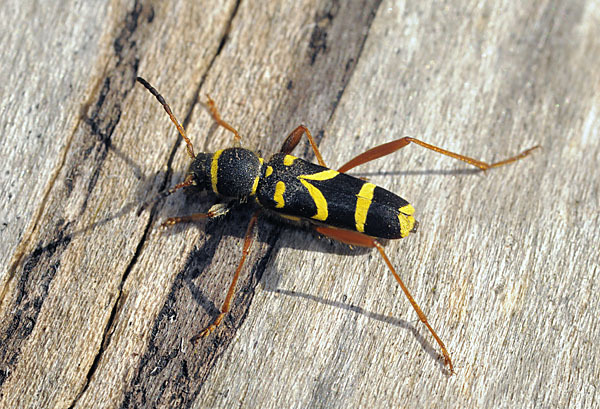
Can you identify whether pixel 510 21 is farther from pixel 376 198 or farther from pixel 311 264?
pixel 311 264

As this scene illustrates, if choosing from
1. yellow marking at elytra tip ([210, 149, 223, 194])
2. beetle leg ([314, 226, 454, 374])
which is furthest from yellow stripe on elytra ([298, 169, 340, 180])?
yellow marking at elytra tip ([210, 149, 223, 194])

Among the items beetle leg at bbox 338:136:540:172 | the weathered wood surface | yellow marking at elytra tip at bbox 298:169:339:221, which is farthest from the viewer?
beetle leg at bbox 338:136:540:172

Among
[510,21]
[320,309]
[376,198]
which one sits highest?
[510,21]

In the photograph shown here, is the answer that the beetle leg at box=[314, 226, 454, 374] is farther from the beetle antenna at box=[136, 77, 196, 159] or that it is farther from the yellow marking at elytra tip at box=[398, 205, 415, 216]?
the beetle antenna at box=[136, 77, 196, 159]

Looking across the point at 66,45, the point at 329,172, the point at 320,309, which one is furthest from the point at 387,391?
the point at 66,45

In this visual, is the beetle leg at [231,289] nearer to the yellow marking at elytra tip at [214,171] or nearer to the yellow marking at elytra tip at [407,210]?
the yellow marking at elytra tip at [214,171]

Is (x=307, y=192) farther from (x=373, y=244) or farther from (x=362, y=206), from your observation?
(x=373, y=244)

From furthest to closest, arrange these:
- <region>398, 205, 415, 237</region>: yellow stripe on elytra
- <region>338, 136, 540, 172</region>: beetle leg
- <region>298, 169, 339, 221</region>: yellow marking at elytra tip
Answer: <region>338, 136, 540, 172</region>: beetle leg, <region>298, 169, 339, 221</region>: yellow marking at elytra tip, <region>398, 205, 415, 237</region>: yellow stripe on elytra

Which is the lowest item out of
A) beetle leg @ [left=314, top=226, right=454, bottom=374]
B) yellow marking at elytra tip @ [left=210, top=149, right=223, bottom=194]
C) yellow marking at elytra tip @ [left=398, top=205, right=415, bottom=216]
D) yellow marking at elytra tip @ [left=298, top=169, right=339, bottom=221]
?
beetle leg @ [left=314, top=226, right=454, bottom=374]
